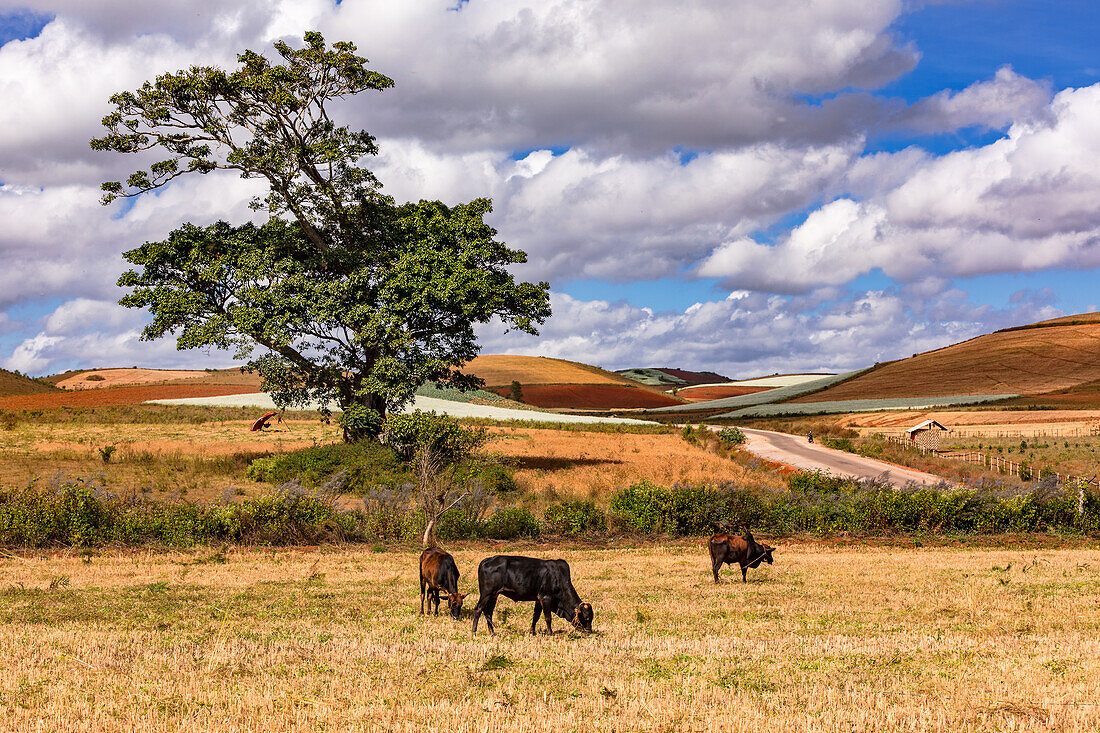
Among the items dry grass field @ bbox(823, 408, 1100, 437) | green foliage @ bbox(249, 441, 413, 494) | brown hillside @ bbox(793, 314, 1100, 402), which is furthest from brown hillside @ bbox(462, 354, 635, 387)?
green foliage @ bbox(249, 441, 413, 494)

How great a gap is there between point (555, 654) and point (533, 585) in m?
1.41

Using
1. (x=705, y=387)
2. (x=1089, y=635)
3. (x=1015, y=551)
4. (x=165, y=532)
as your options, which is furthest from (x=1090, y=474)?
(x=705, y=387)

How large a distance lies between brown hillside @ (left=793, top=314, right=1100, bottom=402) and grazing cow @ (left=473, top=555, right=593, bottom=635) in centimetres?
10916

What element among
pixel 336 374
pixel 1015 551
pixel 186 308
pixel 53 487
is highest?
pixel 186 308

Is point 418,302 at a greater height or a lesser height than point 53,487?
greater

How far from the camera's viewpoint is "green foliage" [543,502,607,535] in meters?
27.9

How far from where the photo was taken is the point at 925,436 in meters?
68.0

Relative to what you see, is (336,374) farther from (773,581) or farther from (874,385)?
(874,385)

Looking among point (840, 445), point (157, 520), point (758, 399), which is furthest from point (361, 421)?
point (758, 399)

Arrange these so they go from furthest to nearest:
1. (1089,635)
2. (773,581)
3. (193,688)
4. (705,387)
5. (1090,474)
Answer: (705,387), (1090,474), (773,581), (1089,635), (193,688)

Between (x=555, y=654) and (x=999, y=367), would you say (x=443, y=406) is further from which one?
(x=999, y=367)

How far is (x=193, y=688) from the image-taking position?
396 inches

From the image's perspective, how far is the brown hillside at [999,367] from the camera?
373 ft

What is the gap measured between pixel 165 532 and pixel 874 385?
12487 centimetres
